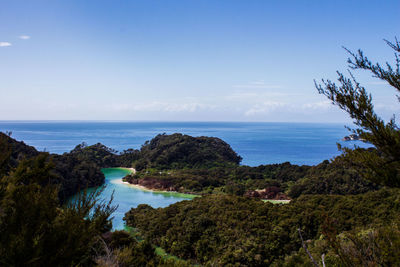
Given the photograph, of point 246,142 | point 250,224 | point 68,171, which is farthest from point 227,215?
point 246,142

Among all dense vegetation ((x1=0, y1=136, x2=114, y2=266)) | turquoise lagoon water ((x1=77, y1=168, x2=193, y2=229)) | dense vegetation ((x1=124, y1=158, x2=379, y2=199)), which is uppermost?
dense vegetation ((x1=0, y1=136, x2=114, y2=266))

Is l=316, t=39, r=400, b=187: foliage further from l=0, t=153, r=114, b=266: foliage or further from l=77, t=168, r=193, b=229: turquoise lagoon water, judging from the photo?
l=77, t=168, r=193, b=229: turquoise lagoon water

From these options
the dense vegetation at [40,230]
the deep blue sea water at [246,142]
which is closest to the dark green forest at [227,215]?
the dense vegetation at [40,230]

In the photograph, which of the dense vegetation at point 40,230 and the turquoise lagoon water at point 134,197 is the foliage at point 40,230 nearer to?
the dense vegetation at point 40,230

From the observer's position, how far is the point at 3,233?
274 centimetres

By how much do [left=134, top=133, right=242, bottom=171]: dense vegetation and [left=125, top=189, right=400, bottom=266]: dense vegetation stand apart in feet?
57.1

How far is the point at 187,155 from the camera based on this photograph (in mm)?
32656

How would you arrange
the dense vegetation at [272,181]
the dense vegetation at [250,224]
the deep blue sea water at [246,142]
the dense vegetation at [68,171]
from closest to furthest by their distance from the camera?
the dense vegetation at [250,224], the dense vegetation at [272,181], the dense vegetation at [68,171], the deep blue sea water at [246,142]

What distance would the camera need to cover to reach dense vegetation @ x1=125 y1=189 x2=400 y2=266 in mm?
8883

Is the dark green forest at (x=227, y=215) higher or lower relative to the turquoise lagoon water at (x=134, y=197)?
higher

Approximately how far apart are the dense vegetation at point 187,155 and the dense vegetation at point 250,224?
17.4 meters

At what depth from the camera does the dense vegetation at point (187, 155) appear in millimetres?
30422

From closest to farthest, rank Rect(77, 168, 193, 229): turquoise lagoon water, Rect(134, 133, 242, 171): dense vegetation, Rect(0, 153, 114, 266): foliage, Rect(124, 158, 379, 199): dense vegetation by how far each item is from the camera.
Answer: Rect(0, 153, 114, 266): foliage → Rect(77, 168, 193, 229): turquoise lagoon water → Rect(124, 158, 379, 199): dense vegetation → Rect(134, 133, 242, 171): dense vegetation

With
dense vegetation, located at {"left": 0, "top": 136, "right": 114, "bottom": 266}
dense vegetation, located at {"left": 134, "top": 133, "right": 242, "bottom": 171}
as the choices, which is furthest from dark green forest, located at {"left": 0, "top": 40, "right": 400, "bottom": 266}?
dense vegetation, located at {"left": 134, "top": 133, "right": 242, "bottom": 171}
